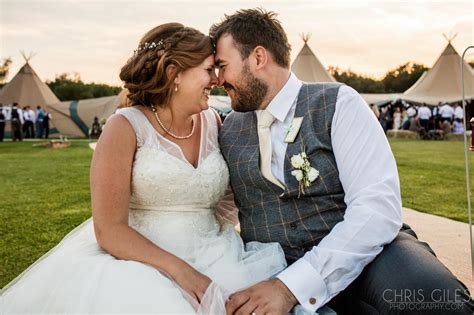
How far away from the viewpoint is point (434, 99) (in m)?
33.7

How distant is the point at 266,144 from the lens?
3146 millimetres

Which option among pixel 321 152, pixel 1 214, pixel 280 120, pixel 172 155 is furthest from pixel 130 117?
pixel 1 214

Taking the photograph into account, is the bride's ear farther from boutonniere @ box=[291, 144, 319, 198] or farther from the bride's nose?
boutonniere @ box=[291, 144, 319, 198]

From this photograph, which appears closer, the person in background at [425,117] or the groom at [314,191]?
the groom at [314,191]

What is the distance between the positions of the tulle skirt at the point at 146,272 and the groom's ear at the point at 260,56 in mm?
1007

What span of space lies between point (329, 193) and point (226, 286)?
2.61ft

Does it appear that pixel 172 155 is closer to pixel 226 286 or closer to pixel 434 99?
pixel 226 286

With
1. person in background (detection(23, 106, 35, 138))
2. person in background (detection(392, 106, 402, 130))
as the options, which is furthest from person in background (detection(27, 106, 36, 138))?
person in background (detection(392, 106, 402, 130))

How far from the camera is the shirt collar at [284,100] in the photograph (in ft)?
10.6

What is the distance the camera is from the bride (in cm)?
233

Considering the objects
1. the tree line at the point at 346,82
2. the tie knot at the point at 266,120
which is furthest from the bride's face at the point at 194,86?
the tree line at the point at 346,82

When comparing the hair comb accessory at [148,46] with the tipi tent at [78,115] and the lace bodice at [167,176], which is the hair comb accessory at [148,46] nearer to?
the lace bodice at [167,176]

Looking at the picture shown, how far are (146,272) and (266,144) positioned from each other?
3.69ft

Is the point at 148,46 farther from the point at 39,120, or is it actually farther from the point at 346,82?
the point at 346,82
